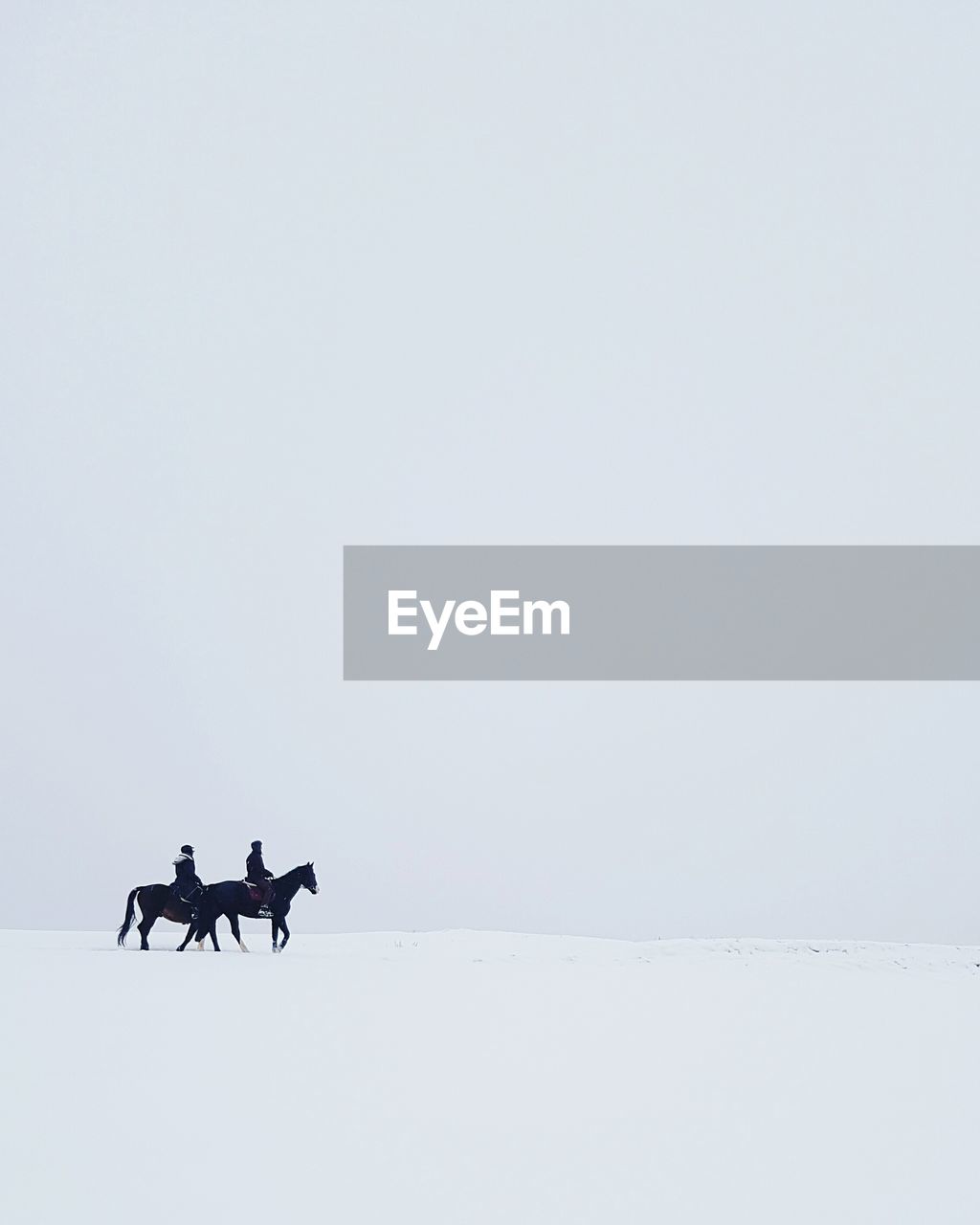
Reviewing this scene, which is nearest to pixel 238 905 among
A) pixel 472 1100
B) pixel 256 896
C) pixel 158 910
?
pixel 256 896

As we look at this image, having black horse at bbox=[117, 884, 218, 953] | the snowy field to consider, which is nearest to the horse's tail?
black horse at bbox=[117, 884, 218, 953]

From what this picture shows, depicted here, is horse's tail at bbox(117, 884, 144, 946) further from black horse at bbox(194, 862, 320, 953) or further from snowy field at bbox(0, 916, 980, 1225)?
snowy field at bbox(0, 916, 980, 1225)

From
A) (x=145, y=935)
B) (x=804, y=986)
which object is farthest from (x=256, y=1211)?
(x=145, y=935)

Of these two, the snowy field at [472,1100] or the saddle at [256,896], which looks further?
the saddle at [256,896]

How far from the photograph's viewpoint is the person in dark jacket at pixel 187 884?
1723 centimetres

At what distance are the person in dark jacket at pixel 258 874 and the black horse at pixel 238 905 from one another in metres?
0.11

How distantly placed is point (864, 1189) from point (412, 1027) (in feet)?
14.4

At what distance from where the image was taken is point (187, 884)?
1730 centimetres

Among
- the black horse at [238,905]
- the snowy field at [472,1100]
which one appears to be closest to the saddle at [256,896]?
the black horse at [238,905]

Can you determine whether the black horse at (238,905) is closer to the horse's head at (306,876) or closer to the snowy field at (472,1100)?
the horse's head at (306,876)

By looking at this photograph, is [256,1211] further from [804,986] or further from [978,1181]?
[804,986]

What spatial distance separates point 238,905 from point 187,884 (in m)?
0.87

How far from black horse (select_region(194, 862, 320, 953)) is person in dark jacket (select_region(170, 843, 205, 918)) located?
13cm

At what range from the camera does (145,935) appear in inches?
685
